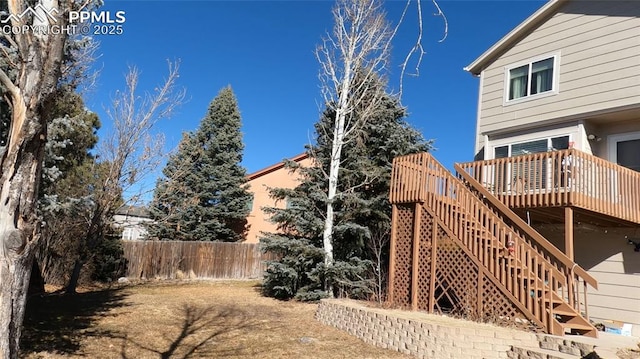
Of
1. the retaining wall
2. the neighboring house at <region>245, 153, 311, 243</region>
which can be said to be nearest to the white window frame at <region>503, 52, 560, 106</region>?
the retaining wall

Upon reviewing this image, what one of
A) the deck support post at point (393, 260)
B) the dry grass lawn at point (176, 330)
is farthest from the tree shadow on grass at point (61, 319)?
the deck support post at point (393, 260)

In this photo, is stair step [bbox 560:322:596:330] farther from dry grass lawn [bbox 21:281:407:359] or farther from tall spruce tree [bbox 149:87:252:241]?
tall spruce tree [bbox 149:87:252:241]

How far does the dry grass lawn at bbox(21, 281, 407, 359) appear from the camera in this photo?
6.34 meters

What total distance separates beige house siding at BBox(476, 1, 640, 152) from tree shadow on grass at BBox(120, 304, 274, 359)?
822 centimetres

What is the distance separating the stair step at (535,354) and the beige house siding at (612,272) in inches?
154

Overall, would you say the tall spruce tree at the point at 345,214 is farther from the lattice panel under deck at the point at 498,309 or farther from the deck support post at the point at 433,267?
the lattice panel under deck at the point at 498,309

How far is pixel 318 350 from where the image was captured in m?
7.04

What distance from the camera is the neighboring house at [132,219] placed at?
12159 mm

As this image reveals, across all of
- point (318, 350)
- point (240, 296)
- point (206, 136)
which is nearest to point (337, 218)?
point (240, 296)

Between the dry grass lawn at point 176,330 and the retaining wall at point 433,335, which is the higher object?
the retaining wall at point 433,335

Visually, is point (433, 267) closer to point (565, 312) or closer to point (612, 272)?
point (565, 312)

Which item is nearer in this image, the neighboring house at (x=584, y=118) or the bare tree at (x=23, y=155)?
the bare tree at (x=23, y=155)

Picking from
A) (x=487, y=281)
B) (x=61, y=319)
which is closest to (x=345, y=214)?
(x=487, y=281)

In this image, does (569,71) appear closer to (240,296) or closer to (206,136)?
(240,296)
